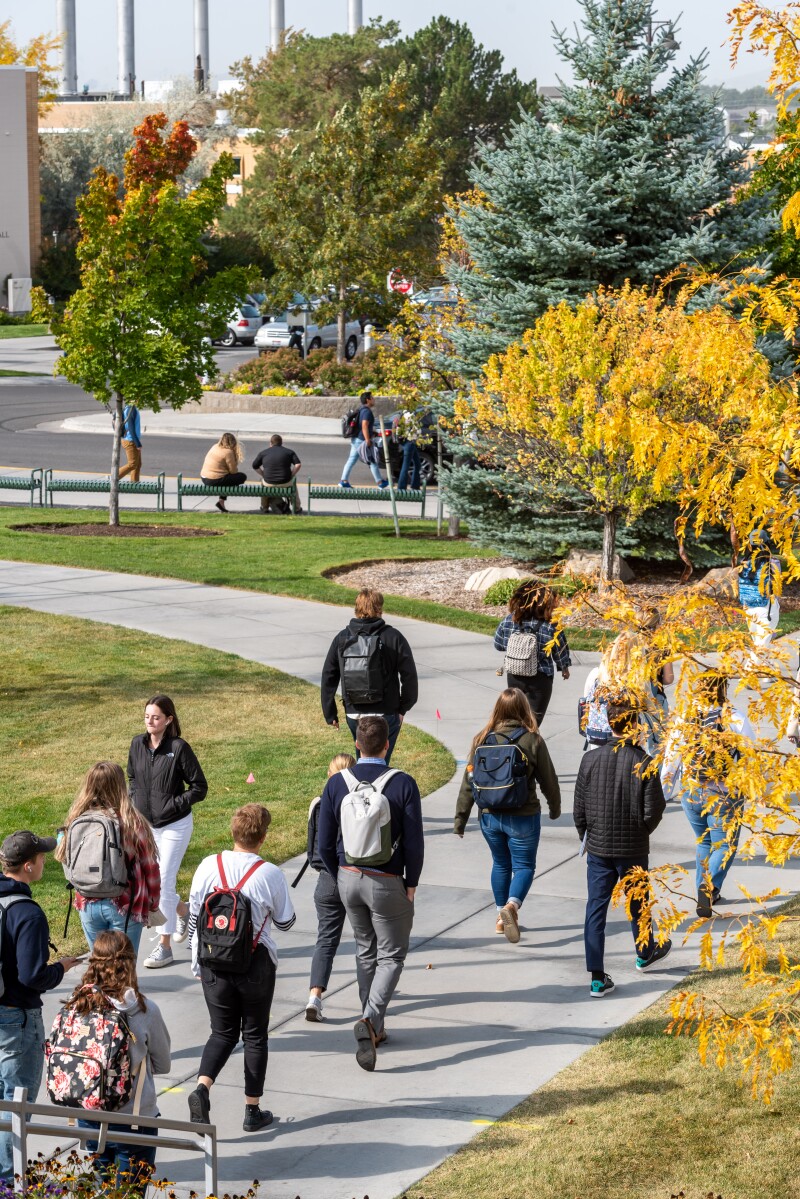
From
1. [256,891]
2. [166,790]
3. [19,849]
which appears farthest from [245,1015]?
[166,790]

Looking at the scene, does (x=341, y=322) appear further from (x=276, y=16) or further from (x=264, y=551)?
(x=276, y=16)

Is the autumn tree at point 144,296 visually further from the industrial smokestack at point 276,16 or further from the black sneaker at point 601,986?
the industrial smokestack at point 276,16

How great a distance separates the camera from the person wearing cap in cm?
582

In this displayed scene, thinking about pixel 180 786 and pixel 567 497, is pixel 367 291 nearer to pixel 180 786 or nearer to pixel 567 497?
pixel 567 497

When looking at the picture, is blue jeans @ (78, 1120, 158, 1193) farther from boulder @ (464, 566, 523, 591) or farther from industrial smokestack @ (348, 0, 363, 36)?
industrial smokestack @ (348, 0, 363, 36)

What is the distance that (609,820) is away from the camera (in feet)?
25.7

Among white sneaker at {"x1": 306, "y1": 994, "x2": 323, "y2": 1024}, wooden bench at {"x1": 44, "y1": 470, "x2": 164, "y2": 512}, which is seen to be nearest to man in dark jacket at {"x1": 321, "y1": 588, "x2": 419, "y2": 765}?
white sneaker at {"x1": 306, "y1": 994, "x2": 323, "y2": 1024}

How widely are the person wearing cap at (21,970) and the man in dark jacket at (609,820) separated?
3.00 metres

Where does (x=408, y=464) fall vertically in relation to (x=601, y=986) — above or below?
above

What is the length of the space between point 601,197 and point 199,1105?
45.8 ft

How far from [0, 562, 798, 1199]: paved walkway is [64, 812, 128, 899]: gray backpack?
3.14 feet

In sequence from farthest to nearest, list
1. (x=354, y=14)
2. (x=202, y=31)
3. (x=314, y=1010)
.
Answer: (x=202, y=31) → (x=354, y=14) → (x=314, y=1010)

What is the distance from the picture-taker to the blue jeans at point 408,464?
87.9 feet

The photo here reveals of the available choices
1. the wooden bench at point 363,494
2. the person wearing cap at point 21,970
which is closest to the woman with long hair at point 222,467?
the wooden bench at point 363,494
